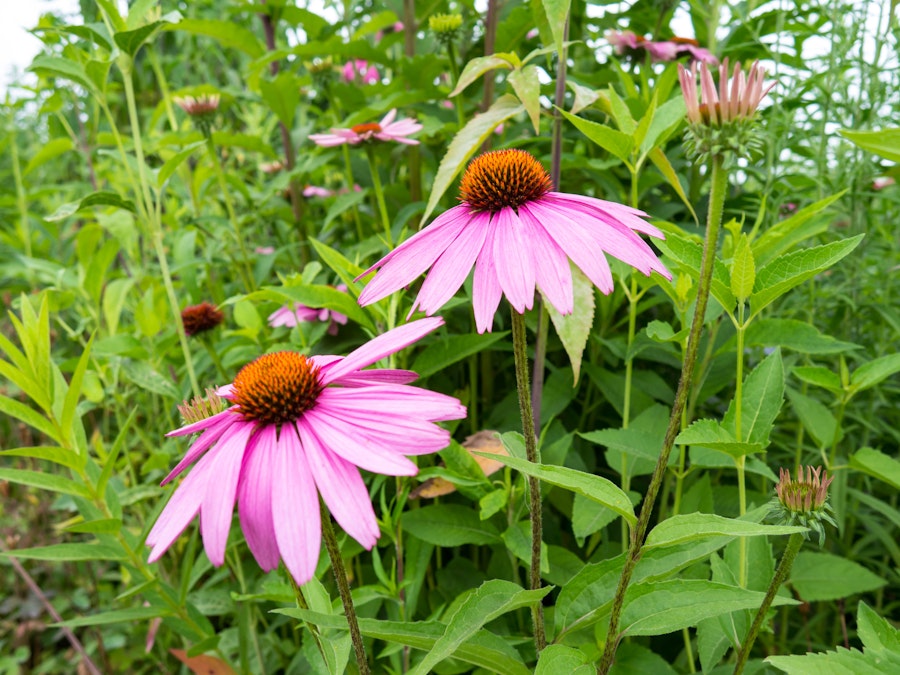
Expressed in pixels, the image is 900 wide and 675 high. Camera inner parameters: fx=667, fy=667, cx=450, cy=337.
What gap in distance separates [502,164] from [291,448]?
34 cm

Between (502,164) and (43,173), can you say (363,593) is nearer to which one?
(502,164)

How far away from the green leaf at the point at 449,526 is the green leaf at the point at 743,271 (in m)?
0.46

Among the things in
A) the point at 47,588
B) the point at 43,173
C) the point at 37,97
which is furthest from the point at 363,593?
the point at 43,173

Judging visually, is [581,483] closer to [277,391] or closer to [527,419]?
[527,419]

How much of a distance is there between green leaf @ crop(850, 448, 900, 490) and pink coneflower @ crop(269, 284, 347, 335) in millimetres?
766

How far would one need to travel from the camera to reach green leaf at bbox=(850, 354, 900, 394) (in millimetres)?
784

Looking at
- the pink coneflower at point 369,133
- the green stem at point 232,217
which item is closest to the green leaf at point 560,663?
the pink coneflower at point 369,133

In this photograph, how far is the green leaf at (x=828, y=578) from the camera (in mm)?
908

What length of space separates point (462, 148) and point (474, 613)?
524mm

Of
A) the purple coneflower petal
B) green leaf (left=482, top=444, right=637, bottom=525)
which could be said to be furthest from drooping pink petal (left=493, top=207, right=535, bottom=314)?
the purple coneflower petal

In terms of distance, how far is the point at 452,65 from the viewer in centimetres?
126

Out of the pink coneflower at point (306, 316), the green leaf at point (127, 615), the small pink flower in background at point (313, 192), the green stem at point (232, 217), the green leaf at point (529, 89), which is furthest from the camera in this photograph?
the small pink flower in background at point (313, 192)

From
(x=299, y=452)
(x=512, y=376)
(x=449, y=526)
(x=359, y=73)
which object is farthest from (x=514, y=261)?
(x=359, y=73)

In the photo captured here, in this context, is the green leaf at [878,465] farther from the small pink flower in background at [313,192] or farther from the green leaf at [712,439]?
the small pink flower in background at [313,192]
